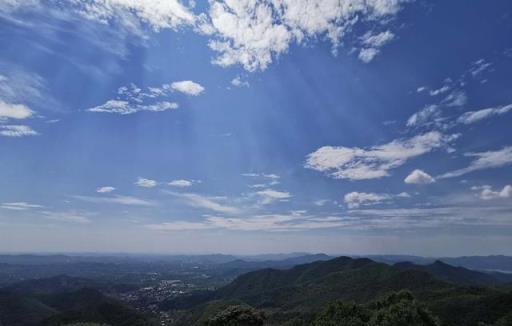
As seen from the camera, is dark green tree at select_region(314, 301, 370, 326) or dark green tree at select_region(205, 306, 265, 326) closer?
dark green tree at select_region(205, 306, 265, 326)

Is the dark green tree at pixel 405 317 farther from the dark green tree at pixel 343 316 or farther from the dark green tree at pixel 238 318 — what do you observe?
the dark green tree at pixel 238 318

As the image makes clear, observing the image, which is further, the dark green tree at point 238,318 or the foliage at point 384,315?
the foliage at point 384,315

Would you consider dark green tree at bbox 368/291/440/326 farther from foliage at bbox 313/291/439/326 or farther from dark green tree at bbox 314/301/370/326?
dark green tree at bbox 314/301/370/326

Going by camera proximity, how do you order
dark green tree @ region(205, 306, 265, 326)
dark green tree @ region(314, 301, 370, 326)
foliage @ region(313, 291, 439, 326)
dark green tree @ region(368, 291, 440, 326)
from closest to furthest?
dark green tree @ region(205, 306, 265, 326) < dark green tree @ region(368, 291, 440, 326) < foliage @ region(313, 291, 439, 326) < dark green tree @ region(314, 301, 370, 326)

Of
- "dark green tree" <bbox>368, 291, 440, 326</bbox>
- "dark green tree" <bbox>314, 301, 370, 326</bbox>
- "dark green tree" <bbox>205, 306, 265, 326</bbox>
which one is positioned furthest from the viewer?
"dark green tree" <bbox>314, 301, 370, 326</bbox>

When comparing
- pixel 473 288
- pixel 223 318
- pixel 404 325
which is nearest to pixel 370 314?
pixel 404 325

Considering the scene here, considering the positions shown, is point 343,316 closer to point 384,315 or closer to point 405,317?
point 384,315

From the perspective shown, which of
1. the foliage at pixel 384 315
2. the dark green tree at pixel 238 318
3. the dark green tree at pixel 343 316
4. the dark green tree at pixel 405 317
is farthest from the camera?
the dark green tree at pixel 343 316

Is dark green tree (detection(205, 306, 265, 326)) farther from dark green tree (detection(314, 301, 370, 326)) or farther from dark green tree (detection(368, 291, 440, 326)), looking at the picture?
dark green tree (detection(368, 291, 440, 326))

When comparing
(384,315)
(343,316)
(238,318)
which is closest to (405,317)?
(384,315)

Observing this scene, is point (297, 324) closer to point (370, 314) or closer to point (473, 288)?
point (370, 314)

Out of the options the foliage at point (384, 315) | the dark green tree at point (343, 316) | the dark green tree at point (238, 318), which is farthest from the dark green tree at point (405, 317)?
the dark green tree at point (238, 318)

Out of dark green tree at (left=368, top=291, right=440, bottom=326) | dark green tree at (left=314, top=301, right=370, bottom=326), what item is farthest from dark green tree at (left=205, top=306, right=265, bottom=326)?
dark green tree at (left=368, top=291, right=440, bottom=326)
